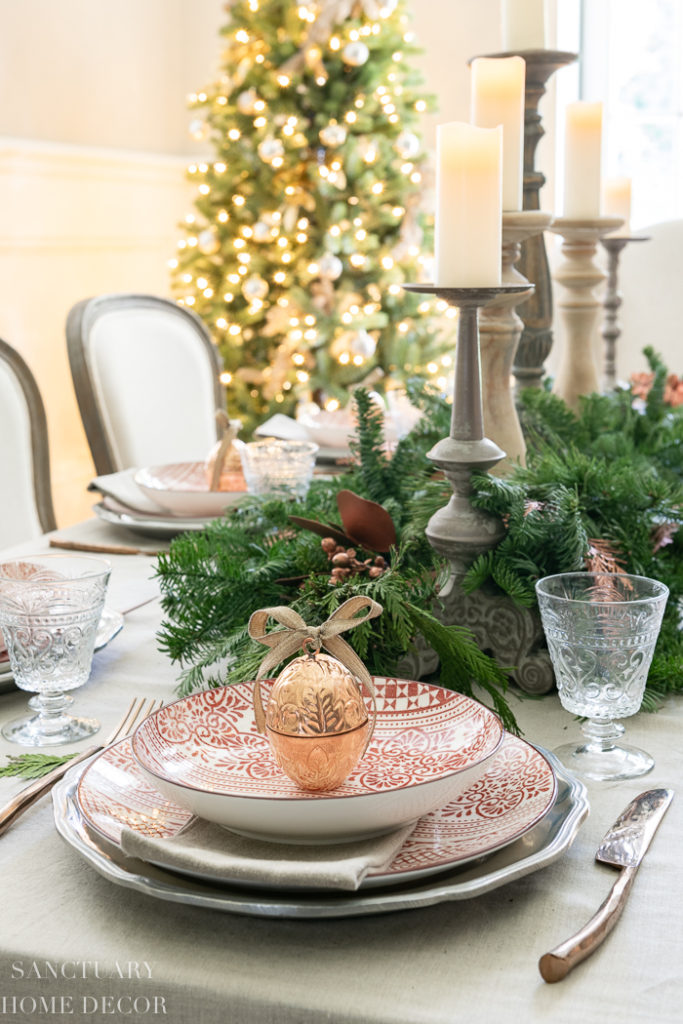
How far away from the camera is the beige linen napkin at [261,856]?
51 centimetres

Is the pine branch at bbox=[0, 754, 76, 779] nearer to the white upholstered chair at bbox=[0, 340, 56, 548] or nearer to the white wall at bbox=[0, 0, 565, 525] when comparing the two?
the white upholstered chair at bbox=[0, 340, 56, 548]

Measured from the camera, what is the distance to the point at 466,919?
0.54m

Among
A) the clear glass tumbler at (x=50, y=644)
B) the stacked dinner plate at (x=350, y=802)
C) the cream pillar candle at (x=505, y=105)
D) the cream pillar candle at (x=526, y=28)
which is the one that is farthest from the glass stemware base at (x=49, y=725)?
the cream pillar candle at (x=526, y=28)

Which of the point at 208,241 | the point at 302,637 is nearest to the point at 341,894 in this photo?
the point at 302,637

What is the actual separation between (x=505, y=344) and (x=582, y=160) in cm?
42

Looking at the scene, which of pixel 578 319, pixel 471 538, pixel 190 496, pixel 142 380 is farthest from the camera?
pixel 142 380

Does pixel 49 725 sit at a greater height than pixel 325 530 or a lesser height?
lesser

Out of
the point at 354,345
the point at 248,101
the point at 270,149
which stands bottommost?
the point at 354,345

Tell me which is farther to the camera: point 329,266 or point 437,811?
point 329,266

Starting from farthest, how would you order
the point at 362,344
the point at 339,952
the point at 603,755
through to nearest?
the point at 362,344 < the point at 603,755 < the point at 339,952

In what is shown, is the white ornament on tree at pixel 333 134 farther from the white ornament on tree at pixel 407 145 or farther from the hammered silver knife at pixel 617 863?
the hammered silver knife at pixel 617 863

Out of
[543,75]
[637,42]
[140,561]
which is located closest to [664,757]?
[140,561]

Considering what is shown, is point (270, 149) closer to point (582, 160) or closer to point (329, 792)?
point (582, 160)

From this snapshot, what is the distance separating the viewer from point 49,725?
80cm
